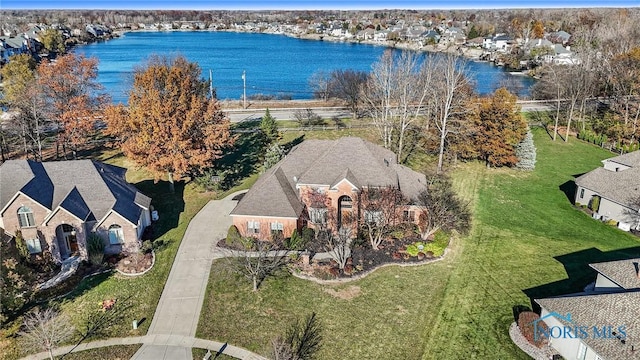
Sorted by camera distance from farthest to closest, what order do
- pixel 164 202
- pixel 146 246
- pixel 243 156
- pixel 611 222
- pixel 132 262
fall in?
pixel 243 156, pixel 164 202, pixel 611 222, pixel 146 246, pixel 132 262

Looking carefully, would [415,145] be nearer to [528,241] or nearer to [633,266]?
[528,241]

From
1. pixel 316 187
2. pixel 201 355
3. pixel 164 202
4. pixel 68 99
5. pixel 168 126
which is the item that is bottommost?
pixel 201 355

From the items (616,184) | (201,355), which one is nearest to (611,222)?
(616,184)

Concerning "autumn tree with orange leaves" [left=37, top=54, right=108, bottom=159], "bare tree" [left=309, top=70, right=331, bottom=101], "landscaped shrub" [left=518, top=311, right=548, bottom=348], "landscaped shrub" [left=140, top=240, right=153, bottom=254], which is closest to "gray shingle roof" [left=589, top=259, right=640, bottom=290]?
"landscaped shrub" [left=518, top=311, right=548, bottom=348]

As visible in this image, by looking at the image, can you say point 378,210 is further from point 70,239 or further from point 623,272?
point 70,239

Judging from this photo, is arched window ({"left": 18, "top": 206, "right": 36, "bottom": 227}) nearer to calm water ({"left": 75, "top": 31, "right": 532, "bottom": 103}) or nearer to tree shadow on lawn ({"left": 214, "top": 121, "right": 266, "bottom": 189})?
tree shadow on lawn ({"left": 214, "top": 121, "right": 266, "bottom": 189})

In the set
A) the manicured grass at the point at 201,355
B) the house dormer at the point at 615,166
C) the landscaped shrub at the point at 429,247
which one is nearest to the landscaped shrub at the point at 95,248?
the manicured grass at the point at 201,355

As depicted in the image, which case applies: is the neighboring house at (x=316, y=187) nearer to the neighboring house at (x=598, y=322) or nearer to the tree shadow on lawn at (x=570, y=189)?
the neighboring house at (x=598, y=322)
